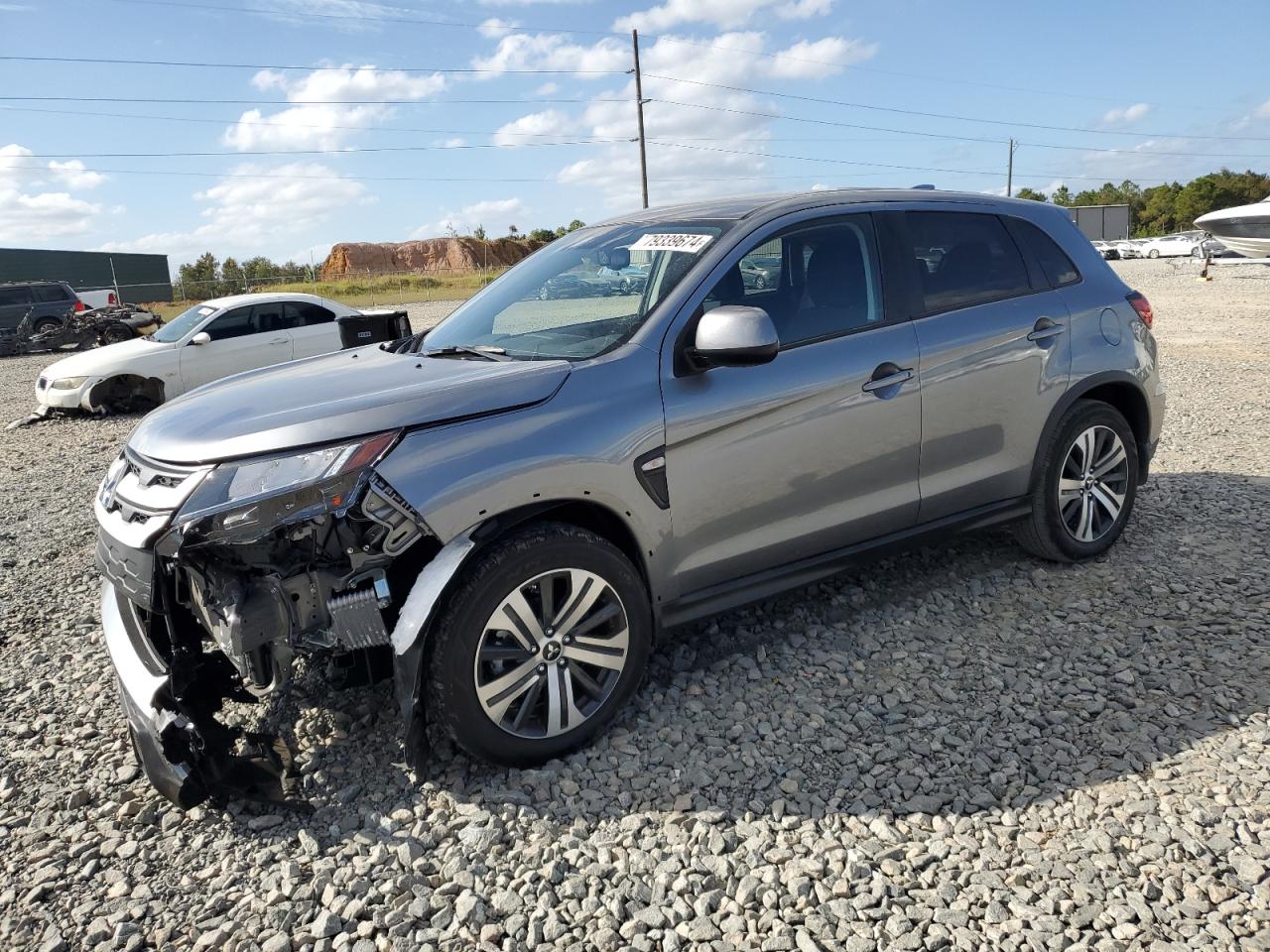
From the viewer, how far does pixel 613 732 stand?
3.46 metres

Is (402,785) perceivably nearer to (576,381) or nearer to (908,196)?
(576,381)

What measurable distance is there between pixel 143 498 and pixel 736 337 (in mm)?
2026

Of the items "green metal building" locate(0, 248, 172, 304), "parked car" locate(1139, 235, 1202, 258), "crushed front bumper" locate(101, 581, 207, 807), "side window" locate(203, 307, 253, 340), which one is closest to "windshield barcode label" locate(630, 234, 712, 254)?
"crushed front bumper" locate(101, 581, 207, 807)

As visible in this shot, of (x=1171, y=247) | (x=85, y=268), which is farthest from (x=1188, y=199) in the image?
(x=85, y=268)

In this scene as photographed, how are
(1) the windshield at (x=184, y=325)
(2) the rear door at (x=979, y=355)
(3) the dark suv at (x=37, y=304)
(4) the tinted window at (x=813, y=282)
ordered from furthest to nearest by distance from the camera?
(3) the dark suv at (x=37, y=304), (1) the windshield at (x=184, y=325), (2) the rear door at (x=979, y=355), (4) the tinted window at (x=813, y=282)

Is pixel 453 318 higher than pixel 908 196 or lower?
lower

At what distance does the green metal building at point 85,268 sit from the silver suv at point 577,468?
5074 cm

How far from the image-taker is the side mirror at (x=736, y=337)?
127 inches

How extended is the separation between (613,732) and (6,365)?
22635 millimetres

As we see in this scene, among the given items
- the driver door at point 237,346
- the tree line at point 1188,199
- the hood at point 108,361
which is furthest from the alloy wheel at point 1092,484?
the tree line at point 1188,199

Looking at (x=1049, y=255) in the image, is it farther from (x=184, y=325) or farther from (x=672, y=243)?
(x=184, y=325)

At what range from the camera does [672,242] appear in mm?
3828

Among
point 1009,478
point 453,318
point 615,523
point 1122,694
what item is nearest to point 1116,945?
point 1122,694

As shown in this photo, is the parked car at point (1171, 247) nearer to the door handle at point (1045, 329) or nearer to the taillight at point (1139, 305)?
the taillight at point (1139, 305)
